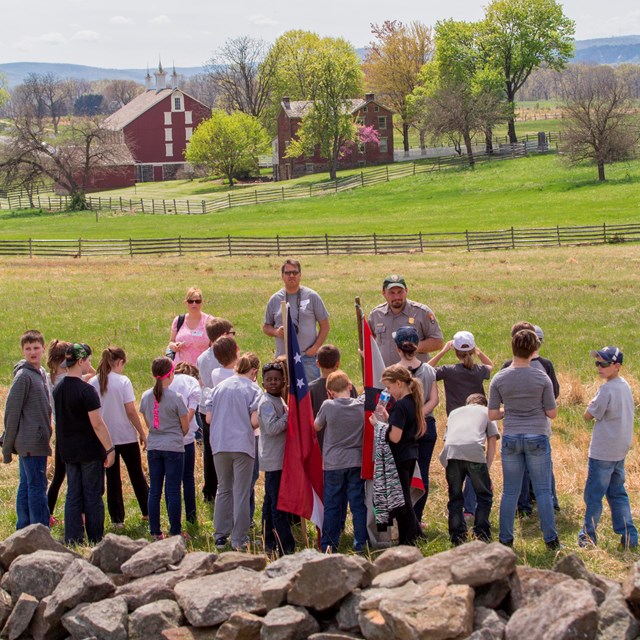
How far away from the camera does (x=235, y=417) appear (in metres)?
8.91

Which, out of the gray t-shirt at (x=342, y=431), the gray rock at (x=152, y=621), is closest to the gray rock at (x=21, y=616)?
the gray rock at (x=152, y=621)

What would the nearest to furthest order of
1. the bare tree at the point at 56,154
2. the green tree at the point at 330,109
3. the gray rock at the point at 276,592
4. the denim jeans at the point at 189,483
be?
the gray rock at the point at 276,592, the denim jeans at the point at 189,483, the bare tree at the point at 56,154, the green tree at the point at 330,109

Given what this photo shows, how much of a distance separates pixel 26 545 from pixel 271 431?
2.23 m

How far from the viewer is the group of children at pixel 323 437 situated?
8367mm

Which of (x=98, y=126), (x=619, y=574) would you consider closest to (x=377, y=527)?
(x=619, y=574)

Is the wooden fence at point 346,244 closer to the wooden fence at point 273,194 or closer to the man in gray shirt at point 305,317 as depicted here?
the wooden fence at point 273,194

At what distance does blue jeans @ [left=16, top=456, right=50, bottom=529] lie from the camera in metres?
9.49

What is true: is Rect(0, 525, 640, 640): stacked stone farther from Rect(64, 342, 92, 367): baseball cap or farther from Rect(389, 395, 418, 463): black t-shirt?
Rect(64, 342, 92, 367): baseball cap

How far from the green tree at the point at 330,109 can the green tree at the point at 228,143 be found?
18.4 feet

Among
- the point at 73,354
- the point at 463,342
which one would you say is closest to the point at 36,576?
the point at 73,354

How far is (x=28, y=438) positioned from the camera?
9406 mm

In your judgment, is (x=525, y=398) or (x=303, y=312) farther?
(x=303, y=312)

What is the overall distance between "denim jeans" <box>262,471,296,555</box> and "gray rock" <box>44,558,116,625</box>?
6.43ft

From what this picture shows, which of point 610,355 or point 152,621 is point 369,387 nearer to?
point 610,355
